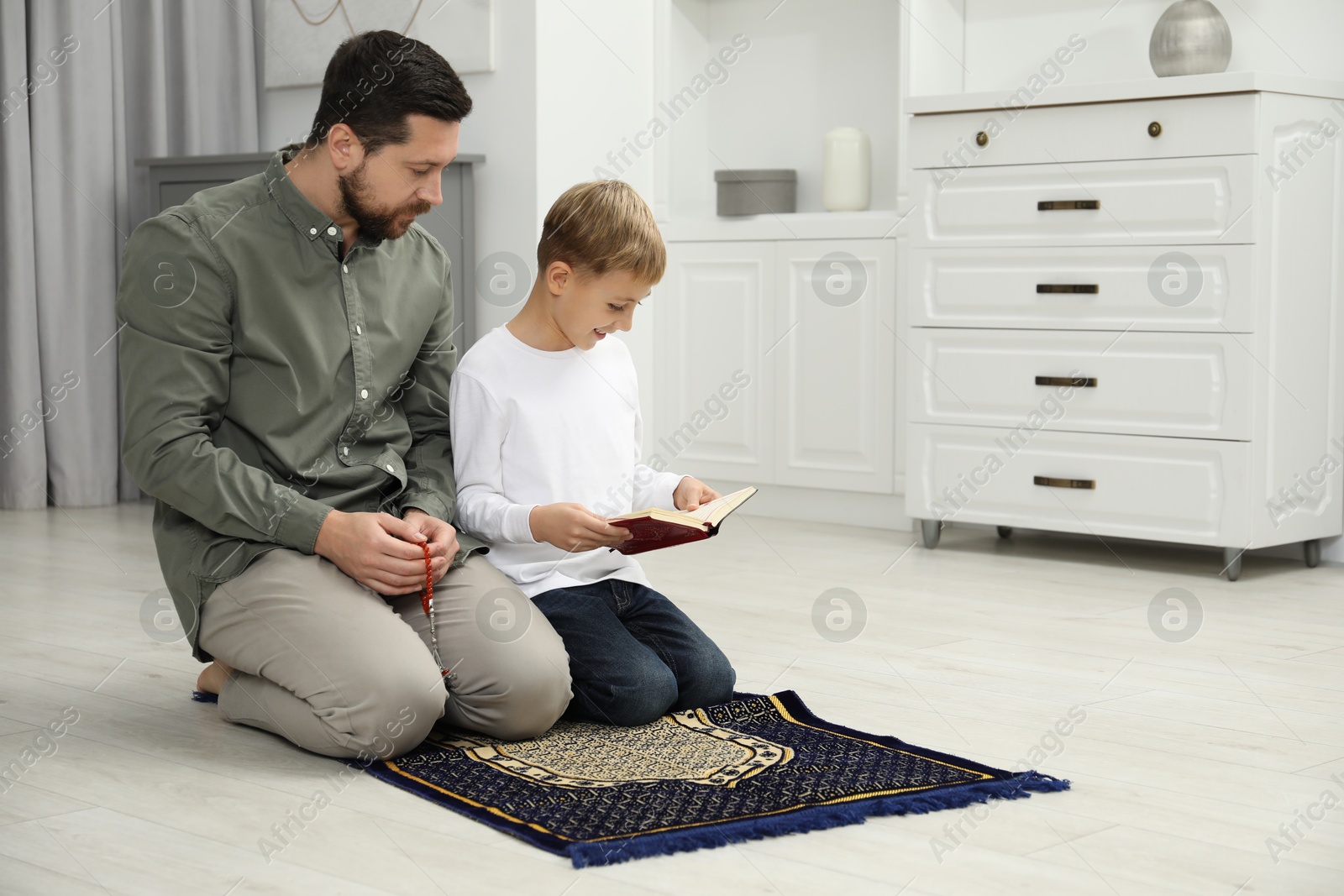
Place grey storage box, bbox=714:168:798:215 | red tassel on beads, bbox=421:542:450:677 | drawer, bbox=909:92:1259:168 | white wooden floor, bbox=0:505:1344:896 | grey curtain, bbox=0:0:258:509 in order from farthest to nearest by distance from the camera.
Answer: grey storage box, bbox=714:168:798:215 → grey curtain, bbox=0:0:258:509 → drawer, bbox=909:92:1259:168 → red tassel on beads, bbox=421:542:450:677 → white wooden floor, bbox=0:505:1344:896

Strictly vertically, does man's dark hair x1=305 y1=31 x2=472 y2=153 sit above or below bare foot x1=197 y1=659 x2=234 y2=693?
above

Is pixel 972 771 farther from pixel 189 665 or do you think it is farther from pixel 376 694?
pixel 189 665

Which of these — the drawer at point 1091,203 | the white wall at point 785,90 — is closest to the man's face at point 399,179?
the drawer at point 1091,203

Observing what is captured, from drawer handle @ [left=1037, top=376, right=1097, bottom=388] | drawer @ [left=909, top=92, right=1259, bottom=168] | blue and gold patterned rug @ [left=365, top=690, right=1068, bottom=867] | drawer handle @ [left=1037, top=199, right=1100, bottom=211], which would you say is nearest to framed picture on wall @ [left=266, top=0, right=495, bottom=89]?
drawer @ [left=909, top=92, right=1259, bottom=168]

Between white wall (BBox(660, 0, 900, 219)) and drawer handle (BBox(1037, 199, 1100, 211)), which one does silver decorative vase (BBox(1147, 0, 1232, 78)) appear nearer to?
drawer handle (BBox(1037, 199, 1100, 211))

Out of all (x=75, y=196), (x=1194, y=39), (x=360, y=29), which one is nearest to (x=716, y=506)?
(x=1194, y=39)

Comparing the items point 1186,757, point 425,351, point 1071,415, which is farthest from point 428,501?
point 1071,415

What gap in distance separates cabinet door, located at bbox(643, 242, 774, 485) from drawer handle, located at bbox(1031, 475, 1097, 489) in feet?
2.88

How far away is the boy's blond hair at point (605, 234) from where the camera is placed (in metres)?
1.76

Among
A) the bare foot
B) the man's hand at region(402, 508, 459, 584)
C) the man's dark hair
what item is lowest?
the bare foot

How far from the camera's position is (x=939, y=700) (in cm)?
194

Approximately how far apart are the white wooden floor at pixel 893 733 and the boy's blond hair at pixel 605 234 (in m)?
0.64

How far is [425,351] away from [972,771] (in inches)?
35.1

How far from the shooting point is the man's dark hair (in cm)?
168
